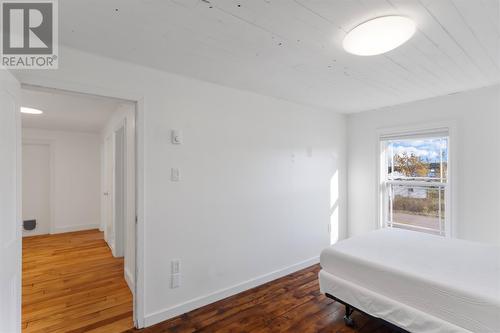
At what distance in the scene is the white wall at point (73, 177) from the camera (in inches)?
203

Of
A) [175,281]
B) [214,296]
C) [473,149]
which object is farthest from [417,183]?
[175,281]

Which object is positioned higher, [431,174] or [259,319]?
[431,174]

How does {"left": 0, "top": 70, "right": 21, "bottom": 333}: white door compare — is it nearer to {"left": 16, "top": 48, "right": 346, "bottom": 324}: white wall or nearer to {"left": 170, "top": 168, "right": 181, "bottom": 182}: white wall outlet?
{"left": 16, "top": 48, "right": 346, "bottom": 324}: white wall

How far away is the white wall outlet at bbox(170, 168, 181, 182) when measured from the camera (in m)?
2.28

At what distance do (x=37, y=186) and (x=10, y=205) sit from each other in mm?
4688

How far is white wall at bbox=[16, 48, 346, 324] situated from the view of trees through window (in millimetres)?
1121

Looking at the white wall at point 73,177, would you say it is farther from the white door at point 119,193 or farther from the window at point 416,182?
the window at point 416,182

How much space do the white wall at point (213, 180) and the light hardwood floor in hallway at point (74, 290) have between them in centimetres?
54

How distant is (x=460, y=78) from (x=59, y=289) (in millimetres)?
4887

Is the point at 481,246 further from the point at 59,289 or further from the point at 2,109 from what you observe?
the point at 59,289

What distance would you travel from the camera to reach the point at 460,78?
2.44m

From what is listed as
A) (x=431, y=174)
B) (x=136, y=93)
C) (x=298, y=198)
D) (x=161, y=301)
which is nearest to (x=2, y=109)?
(x=136, y=93)

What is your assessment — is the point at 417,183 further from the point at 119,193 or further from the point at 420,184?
the point at 119,193

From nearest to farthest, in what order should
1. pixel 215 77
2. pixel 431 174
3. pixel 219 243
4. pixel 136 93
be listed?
pixel 136 93 < pixel 215 77 < pixel 219 243 < pixel 431 174
